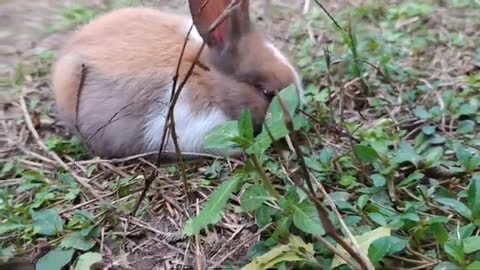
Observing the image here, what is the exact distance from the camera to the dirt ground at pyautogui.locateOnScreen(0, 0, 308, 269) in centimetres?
246

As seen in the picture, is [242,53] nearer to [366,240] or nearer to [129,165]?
[129,165]

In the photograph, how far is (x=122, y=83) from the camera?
3164 mm

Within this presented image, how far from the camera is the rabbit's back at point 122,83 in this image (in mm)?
3141

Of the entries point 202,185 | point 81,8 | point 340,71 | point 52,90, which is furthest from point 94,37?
point 81,8

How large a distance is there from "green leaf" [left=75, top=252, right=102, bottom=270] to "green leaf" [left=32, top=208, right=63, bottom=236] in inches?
7.6

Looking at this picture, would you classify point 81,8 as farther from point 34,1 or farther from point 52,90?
point 52,90

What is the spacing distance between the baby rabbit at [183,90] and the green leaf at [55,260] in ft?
2.51

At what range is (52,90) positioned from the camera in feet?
12.3

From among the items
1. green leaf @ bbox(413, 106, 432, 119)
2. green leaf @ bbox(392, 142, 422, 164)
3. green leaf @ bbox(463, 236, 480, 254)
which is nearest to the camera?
green leaf @ bbox(463, 236, 480, 254)

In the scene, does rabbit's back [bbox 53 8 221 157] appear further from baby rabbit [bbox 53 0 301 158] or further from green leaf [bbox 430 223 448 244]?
green leaf [bbox 430 223 448 244]

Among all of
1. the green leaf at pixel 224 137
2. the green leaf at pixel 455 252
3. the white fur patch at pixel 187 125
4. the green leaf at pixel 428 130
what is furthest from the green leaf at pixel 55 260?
the green leaf at pixel 428 130

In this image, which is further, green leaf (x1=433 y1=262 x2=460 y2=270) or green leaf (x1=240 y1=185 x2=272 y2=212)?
green leaf (x1=240 y1=185 x2=272 y2=212)

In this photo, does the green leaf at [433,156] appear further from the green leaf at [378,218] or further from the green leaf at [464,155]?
the green leaf at [378,218]

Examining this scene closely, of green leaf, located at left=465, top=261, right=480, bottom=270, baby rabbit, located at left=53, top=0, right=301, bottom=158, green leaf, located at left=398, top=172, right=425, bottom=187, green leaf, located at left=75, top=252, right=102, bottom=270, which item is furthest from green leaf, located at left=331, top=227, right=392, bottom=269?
baby rabbit, located at left=53, top=0, right=301, bottom=158
